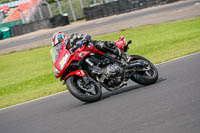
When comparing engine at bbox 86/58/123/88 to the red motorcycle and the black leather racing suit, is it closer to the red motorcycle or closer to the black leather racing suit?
the red motorcycle

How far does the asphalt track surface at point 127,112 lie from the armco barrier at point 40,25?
2889 cm

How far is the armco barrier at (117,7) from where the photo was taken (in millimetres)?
33544

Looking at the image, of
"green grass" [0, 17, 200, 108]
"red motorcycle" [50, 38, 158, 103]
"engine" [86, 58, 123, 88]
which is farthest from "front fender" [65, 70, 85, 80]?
"green grass" [0, 17, 200, 108]

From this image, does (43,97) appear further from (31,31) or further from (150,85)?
(31,31)

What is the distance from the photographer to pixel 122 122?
548cm

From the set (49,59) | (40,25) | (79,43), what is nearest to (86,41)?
(79,43)

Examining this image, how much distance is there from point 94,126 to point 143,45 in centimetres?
1100

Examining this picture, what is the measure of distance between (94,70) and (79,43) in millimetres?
596

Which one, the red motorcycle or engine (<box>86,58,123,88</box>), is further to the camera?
engine (<box>86,58,123,88</box>)

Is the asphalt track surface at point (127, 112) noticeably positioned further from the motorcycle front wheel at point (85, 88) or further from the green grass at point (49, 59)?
the green grass at point (49, 59)

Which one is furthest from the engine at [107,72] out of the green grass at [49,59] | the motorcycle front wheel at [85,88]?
the green grass at [49,59]

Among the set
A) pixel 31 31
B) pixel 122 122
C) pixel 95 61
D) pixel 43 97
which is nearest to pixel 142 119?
pixel 122 122

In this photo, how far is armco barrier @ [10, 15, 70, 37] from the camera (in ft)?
124

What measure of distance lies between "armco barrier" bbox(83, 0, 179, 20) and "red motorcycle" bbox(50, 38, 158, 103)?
1013 inches
